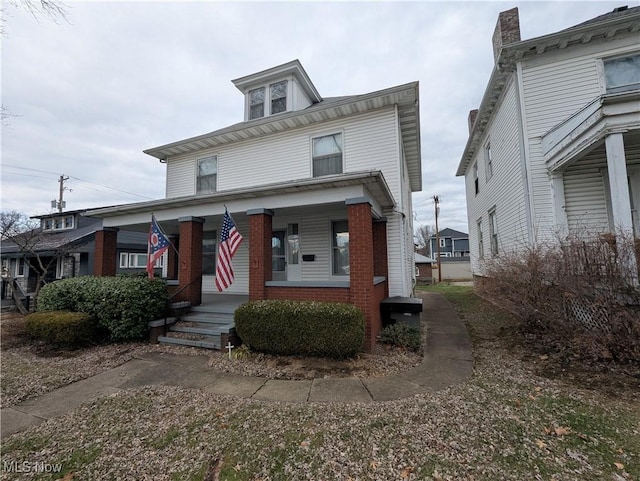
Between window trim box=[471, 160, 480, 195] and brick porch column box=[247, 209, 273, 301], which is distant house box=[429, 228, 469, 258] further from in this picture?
brick porch column box=[247, 209, 273, 301]

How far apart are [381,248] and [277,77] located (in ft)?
27.1

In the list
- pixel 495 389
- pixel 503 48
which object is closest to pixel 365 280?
pixel 495 389

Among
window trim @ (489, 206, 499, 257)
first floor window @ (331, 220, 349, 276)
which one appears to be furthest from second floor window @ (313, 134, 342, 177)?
window trim @ (489, 206, 499, 257)

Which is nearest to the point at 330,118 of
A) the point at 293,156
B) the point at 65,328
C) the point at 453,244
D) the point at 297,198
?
the point at 293,156

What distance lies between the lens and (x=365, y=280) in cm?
561

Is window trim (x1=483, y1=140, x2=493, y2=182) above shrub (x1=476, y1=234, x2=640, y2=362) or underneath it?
above

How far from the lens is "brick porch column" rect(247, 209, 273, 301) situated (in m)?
6.60

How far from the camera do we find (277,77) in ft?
36.3

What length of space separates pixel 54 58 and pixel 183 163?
4.70 metres

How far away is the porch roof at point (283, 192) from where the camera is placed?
5887mm

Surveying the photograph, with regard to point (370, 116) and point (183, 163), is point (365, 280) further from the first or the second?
point (183, 163)

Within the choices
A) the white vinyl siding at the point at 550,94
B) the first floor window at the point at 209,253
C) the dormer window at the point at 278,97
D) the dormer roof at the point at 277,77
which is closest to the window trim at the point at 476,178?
the white vinyl siding at the point at 550,94

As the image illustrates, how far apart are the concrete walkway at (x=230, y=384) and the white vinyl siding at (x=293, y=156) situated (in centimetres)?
506

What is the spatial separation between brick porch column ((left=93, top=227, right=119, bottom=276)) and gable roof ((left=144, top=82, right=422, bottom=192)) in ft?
12.8
